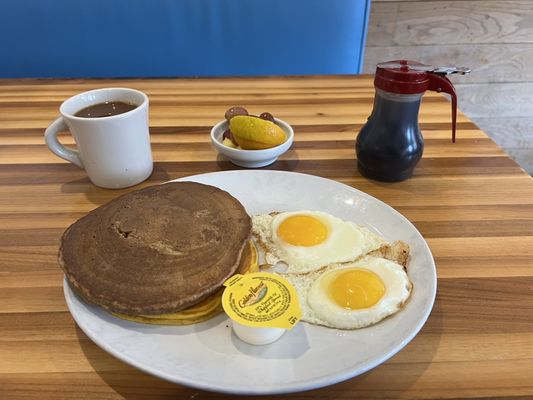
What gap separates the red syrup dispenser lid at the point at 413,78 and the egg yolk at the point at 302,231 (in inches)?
15.9

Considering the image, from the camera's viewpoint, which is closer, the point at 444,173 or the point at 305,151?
the point at 444,173

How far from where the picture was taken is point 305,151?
139cm

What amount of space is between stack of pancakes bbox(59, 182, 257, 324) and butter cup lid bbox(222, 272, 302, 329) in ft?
0.12

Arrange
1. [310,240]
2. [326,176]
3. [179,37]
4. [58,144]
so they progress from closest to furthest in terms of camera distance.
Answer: [310,240]
[58,144]
[326,176]
[179,37]

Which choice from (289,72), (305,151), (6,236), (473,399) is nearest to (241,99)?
(305,151)

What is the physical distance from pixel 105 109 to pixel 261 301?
0.73 metres

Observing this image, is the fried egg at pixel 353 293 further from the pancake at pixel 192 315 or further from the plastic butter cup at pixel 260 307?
the pancake at pixel 192 315

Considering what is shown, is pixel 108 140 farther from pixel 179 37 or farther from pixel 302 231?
pixel 179 37

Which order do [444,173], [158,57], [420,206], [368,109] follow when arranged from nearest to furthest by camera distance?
[420,206] → [444,173] → [368,109] → [158,57]

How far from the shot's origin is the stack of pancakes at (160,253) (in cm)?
74

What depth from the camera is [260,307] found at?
2.39 ft

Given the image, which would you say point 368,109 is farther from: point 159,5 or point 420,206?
Result: point 159,5

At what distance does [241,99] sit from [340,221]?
89 centimetres

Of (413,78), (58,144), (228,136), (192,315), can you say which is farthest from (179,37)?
(192,315)
